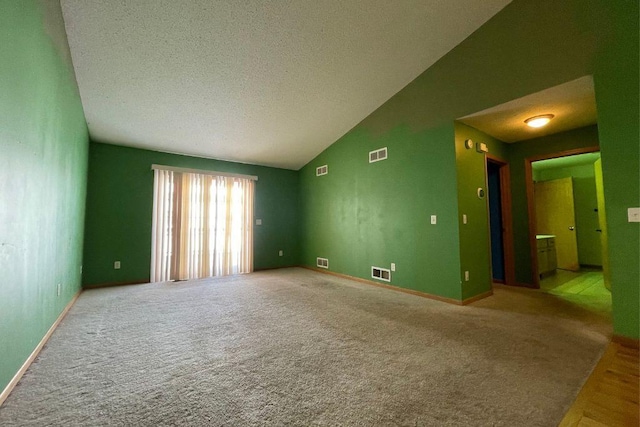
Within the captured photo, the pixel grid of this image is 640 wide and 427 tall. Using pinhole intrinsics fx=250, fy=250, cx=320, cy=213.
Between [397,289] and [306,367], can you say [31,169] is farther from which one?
[397,289]

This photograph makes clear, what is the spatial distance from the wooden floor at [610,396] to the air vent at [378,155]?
327 cm

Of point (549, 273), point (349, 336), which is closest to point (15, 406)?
point (349, 336)

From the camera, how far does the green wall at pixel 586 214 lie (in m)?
5.57

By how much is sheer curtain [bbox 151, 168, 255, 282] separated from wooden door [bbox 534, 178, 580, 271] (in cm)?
666

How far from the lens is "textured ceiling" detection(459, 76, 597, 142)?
2619 millimetres

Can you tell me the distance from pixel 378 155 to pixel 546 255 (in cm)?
384

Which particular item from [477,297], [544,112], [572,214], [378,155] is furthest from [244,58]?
[572,214]

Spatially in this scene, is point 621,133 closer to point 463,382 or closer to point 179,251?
point 463,382

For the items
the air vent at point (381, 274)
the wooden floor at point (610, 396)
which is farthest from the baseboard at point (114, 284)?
the wooden floor at point (610, 396)

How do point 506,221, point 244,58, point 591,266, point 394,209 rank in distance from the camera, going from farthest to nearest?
point 591,266 < point 506,221 < point 394,209 < point 244,58

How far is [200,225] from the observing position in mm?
4941

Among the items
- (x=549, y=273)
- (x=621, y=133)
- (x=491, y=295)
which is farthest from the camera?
(x=549, y=273)

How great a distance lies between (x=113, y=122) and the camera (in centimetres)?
370

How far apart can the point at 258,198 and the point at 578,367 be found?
541 cm
